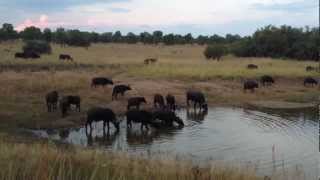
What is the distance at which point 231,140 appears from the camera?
805 inches

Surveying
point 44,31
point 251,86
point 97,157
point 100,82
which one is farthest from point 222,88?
point 44,31

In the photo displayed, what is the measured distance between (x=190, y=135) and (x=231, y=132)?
6.37 ft

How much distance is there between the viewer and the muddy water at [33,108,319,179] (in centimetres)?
1720

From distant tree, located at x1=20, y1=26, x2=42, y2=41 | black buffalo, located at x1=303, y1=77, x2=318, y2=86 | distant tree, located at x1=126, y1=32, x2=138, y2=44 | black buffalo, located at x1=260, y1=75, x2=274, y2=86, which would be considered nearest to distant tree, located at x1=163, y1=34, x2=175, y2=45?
distant tree, located at x1=126, y1=32, x2=138, y2=44

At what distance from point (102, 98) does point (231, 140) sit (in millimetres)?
11698

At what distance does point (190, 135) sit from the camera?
21281 mm

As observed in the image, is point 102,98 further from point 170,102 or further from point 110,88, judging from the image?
point 170,102

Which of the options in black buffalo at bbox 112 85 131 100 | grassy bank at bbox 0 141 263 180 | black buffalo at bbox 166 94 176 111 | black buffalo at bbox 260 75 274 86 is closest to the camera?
grassy bank at bbox 0 141 263 180

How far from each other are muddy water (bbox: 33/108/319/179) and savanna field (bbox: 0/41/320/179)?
242 cm

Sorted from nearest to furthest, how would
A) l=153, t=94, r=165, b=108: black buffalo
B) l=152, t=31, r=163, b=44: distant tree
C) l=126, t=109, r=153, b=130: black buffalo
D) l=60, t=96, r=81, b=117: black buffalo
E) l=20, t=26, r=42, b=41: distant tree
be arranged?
1. l=126, t=109, r=153, b=130: black buffalo
2. l=60, t=96, r=81, b=117: black buffalo
3. l=153, t=94, r=165, b=108: black buffalo
4. l=20, t=26, r=42, b=41: distant tree
5. l=152, t=31, r=163, b=44: distant tree

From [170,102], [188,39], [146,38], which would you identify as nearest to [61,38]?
[146,38]

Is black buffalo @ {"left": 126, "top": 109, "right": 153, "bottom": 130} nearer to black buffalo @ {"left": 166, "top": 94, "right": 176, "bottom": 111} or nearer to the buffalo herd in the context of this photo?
the buffalo herd

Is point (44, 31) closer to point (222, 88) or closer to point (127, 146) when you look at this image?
point (222, 88)

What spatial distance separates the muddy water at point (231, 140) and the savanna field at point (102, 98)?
242 cm
